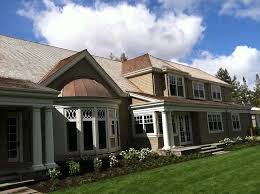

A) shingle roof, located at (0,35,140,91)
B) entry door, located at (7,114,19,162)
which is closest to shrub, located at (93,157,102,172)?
entry door, located at (7,114,19,162)

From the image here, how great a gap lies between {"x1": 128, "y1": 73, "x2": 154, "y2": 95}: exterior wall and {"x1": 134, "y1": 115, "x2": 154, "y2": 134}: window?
3393 millimetres

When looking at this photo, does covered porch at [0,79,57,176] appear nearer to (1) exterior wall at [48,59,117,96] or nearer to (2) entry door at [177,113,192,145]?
(1) exterior wall at [48,59,117,96]

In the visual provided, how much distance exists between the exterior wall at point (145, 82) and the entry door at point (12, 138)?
12366 mm

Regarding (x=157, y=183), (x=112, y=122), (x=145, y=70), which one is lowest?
(x=157, y=183)

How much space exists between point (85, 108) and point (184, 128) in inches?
405

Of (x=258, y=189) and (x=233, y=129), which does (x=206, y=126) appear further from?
(x=258, y=189)

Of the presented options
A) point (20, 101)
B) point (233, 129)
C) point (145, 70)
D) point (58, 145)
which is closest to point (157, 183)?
point (20, 101)

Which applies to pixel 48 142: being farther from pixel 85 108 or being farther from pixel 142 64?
pixel 142 64

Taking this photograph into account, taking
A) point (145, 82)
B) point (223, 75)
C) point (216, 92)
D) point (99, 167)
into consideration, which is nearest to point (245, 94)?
point (223, 75)

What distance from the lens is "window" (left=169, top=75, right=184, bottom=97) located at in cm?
2639

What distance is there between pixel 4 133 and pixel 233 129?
23.2 metres

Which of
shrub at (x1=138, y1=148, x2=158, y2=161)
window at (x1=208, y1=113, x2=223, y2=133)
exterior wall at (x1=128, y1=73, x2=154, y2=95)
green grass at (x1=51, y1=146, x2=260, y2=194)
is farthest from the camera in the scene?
window at (x1=208, y1=113, x2=223, y2=133)

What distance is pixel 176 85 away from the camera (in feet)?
88.3

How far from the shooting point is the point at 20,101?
13430 mm
